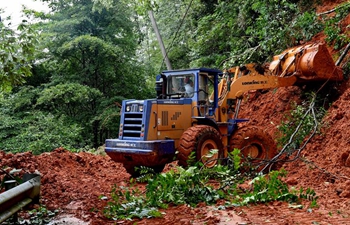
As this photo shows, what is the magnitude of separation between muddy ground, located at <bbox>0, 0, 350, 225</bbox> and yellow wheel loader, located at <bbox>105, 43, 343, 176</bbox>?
2.97 ft

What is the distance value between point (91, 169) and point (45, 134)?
710 centimetres

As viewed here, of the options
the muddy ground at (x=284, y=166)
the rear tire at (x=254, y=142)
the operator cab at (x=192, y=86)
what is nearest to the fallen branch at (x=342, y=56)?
the muddy ground at (x=284, y=166)

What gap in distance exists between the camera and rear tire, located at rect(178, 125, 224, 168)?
907 cm

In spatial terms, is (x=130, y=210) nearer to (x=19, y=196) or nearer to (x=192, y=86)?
(x=19, y=196)

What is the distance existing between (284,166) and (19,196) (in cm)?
702

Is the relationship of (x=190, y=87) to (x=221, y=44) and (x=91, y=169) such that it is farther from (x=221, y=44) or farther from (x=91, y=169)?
(x=221, y=44)

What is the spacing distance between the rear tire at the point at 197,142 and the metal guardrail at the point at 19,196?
447cm

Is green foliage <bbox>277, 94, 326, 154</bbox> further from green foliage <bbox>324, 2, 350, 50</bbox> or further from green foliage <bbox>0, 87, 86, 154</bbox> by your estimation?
green foliage <bbox>0, 87, 86, 154</bbox>

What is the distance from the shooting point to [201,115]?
10086mm

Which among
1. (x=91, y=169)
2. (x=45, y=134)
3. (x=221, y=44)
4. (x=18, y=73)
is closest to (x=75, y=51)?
(x=45, y=134)

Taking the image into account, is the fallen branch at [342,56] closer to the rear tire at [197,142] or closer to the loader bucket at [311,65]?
the loader bucket at [311,65]

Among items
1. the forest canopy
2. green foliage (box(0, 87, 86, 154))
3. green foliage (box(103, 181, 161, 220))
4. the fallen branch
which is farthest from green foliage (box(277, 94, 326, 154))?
green foliage (box(0, 87, 86, 154))

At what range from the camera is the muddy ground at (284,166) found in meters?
5.62

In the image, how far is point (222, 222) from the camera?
5324 mm
